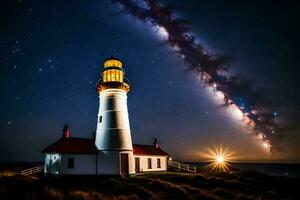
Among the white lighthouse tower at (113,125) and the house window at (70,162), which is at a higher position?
the white lighthouse tower at (113,125)

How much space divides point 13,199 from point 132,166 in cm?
1497

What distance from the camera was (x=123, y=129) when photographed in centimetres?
2275

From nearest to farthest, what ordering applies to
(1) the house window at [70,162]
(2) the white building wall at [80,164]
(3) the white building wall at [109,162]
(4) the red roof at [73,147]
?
(2) the white building wall at [80,164], (1) the house window at [70,162], (4) the red roof at [73,147], (3) the white building wall at [109,162]

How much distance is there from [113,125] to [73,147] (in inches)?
148

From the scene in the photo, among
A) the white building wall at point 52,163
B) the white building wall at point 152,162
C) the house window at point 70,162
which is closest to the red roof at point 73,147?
the white building wall at point 52,163

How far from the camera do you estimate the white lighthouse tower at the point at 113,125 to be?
73.2 feet

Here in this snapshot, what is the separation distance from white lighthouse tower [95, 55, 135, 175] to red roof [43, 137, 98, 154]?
746 millimetres

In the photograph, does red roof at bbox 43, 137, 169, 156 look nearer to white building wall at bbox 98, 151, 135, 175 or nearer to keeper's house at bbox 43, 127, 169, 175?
keeper's house at bbox 43, 127, 169, 175

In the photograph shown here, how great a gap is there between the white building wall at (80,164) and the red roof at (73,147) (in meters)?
0.33

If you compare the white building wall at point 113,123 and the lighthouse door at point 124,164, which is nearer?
the white building wall at point 113,123

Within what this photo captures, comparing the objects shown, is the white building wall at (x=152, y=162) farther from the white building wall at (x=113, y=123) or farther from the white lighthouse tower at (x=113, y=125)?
the white building wall at (x=113, y=123)

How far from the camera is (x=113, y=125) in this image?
22453 mm

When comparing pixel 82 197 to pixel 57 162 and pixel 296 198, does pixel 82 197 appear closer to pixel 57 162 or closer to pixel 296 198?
pixel 57 162

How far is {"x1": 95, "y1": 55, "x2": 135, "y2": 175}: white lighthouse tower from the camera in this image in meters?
22.3
